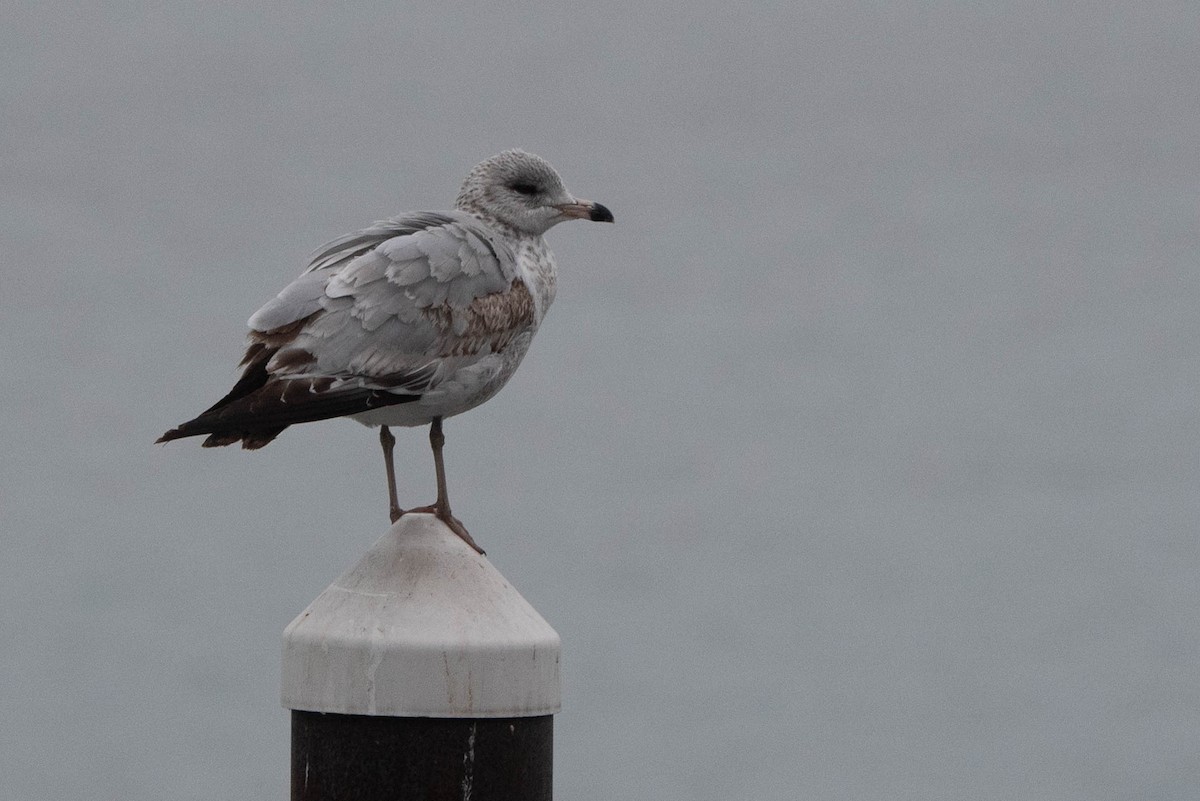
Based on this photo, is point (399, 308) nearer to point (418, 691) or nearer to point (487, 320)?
point (487, 320)

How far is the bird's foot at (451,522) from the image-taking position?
5511 mm

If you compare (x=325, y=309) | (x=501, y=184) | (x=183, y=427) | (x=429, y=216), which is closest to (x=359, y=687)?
(x=183, y=427)

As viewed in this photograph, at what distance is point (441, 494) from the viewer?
5.77 metres

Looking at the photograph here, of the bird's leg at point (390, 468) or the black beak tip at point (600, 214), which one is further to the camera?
the black beak tip at point (600, 214)

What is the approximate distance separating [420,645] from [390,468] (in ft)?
4.30

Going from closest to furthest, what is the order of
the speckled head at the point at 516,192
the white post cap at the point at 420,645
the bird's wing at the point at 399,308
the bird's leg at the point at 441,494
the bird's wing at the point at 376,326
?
the white post cap at the point at 420,645, the bird's wing at the point at 376,326, the bird's wing at the point at 399,308, the bird's leg at the point at 441,494, the speckled head at the point at 516,192

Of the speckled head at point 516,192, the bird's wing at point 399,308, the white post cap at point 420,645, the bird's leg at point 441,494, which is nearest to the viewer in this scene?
the white post cap at point 420,645

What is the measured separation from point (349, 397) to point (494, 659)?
3.61 feet

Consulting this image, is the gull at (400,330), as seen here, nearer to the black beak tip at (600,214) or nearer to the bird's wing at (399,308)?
the bird's wing at (399,308)

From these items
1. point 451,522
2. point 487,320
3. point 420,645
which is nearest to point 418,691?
point 420,645

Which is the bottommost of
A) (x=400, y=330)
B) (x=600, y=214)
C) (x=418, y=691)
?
(x=418, y=691)

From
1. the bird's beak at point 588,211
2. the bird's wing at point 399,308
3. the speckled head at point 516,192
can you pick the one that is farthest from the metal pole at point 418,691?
the bird's beak at point 588,211

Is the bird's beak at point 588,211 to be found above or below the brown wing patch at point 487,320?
above

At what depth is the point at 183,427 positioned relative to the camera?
16.1ft
